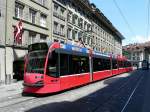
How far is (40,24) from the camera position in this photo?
32.6 metres

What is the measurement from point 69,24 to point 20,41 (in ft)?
54.9

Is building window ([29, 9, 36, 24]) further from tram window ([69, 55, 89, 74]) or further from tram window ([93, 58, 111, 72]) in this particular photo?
tram window ([69, 55, 89, 74])

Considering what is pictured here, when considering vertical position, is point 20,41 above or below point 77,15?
below

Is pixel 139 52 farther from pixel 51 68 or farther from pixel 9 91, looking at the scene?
pixel 51 68

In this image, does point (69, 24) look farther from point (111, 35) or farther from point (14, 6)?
point (111, 35)

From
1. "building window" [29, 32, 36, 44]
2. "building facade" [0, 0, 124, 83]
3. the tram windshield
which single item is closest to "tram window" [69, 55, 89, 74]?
the tram windshield

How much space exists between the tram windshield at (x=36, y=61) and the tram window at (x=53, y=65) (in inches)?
13.1

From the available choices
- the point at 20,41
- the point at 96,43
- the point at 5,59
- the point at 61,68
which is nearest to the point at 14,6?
the point at 20,41

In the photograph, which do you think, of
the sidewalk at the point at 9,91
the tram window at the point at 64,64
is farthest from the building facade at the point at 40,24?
the tram window at the point at 64,64

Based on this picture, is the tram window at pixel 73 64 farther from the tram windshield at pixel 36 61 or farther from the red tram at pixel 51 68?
the tram windshield at pixel 36 61

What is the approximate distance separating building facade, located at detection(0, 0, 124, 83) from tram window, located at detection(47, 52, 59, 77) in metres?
10.5

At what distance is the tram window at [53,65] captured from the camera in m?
14.7

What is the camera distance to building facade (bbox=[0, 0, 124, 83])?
25219mm

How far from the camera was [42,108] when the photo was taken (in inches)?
440
